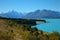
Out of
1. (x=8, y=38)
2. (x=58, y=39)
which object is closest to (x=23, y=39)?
(x=8, y=38)

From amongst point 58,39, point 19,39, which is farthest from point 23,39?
point 58,39

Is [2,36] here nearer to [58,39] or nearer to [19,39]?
[19,39]

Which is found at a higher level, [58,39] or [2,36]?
[2,36]

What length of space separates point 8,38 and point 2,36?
Answer: 0.37 m

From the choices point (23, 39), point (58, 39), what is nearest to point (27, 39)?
point (23, 39)

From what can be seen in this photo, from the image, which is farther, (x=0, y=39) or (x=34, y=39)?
(x=34, y=39)

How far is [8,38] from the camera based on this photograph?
1075cm

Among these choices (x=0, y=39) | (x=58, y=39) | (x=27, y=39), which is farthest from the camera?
(x=58, y=39)

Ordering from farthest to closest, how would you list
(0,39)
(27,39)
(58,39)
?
(58,39) → (27,39) → (0,39)

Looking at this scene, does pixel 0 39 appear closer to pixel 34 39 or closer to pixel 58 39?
pixel 34 39

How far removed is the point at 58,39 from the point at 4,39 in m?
5.31

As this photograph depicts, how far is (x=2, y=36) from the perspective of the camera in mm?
10633

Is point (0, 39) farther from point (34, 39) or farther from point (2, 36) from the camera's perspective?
point (34, 39)

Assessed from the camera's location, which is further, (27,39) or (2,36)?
(27,39)
